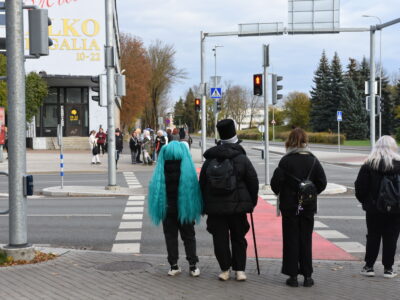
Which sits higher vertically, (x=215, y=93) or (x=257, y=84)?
(x=215, y=93)

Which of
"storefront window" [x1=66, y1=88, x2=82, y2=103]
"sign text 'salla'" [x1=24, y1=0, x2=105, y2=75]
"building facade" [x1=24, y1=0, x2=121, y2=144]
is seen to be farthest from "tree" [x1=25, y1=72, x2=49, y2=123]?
"storefront window" [x1=66, y1=88, x2=82, y2=103]

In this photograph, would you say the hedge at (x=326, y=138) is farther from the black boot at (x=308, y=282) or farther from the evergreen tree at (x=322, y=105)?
the black boot at (x=308, y=282)

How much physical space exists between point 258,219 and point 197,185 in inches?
203

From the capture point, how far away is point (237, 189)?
606 centimetres

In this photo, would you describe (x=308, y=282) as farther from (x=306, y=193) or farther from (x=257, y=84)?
(x=257, y=84)

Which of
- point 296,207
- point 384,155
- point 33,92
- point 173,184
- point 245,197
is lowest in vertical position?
point 296,207

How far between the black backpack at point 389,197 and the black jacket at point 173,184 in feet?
7.26

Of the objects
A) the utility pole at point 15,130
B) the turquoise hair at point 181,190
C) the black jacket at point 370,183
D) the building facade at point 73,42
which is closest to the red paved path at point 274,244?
the black jacket at point 370,183

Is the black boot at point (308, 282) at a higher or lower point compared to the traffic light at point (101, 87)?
lower

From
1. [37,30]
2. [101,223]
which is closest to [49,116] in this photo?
[101,223]

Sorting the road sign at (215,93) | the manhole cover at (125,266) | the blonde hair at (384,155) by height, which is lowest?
the manhole cover at (125,266)

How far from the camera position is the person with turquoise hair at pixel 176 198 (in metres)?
6.30

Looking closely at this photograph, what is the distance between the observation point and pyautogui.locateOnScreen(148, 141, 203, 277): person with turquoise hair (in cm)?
630

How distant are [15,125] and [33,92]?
115 feet
